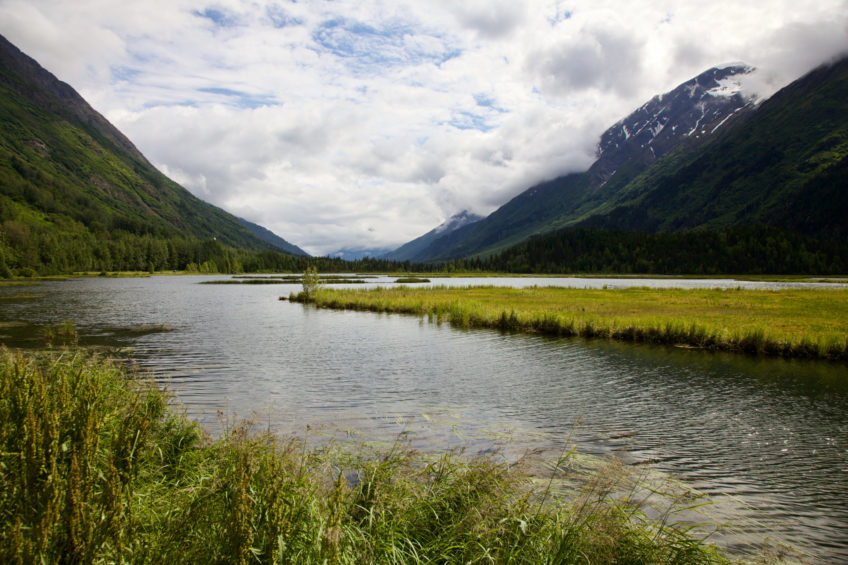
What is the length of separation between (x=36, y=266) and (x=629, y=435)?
661 ft

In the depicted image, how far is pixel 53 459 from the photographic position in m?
4.93

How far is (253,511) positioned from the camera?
260 inches

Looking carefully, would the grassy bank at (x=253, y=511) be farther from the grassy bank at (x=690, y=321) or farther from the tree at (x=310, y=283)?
the tree at (x=310, y=283)

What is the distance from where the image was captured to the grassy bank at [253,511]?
15.9 ft

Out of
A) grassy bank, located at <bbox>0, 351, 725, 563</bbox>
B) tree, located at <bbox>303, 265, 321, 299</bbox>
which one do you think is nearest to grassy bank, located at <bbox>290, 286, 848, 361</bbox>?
tree, located at <bbox>303, 265, 321, 299</bbox>

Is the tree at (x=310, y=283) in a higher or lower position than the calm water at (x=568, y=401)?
higher

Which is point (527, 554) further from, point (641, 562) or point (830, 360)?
point (830, 360)

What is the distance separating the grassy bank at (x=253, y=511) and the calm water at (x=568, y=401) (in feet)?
14.2

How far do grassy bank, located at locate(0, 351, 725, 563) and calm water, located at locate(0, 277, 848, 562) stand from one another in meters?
4.32

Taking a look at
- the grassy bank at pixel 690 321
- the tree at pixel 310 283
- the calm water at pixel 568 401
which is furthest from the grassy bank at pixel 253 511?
the tree at pixel 310 283

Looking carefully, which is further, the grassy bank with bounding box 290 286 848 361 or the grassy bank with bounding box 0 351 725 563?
the grassy bank with bounding box 290 286 848 361

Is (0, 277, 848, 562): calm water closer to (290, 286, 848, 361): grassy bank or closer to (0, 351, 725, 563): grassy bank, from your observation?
(290, 286, 848, 361): grassy bank

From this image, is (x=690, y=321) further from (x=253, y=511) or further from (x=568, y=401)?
(x=253, y=511)

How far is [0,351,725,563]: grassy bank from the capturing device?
4844 mm
